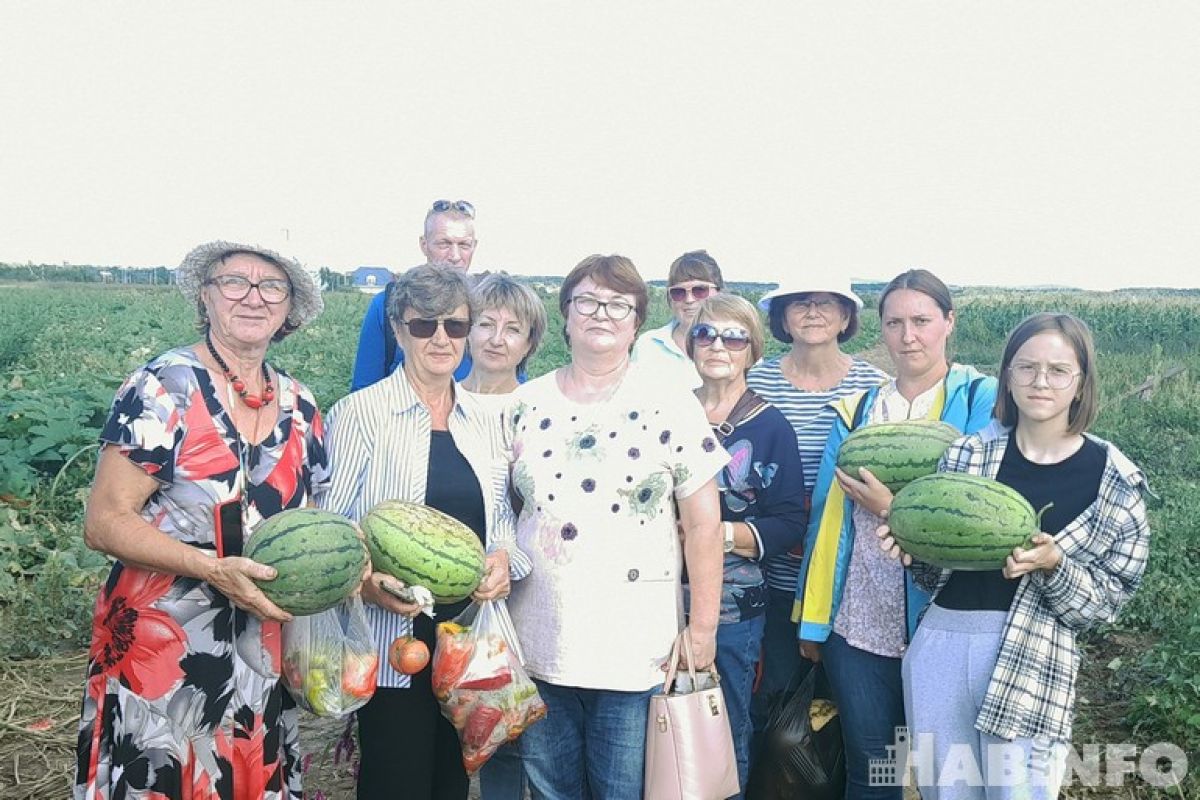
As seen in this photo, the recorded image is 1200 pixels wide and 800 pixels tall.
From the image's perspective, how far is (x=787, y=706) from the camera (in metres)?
3.63

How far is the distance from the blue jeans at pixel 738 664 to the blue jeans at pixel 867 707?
334mm

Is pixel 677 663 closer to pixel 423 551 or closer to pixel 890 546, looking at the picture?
pixel 890 546

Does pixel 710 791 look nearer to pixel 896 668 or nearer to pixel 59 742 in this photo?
pixel 896 668

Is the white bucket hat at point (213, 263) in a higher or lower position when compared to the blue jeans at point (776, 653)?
higher

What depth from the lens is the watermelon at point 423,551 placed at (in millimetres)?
2820

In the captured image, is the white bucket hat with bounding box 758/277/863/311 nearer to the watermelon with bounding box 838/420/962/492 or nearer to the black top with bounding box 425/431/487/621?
the watermelon with bounding box 838/420/962/492

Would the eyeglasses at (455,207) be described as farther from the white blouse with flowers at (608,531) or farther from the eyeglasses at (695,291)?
the white blouse with flowers at (608,531)

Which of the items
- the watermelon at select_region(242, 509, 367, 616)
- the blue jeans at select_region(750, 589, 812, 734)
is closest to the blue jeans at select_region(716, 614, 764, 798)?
the blue jeans at select_region(750, 589, 812, 734)

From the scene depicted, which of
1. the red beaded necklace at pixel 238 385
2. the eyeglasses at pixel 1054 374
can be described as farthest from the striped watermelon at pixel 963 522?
the red beaded necklace at pixel 238 385

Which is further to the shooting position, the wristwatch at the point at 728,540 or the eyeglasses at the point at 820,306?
the eyeglasses at the point at 820,306

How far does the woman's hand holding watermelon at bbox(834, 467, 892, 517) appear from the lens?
3.18m

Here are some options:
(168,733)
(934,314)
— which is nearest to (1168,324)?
(934,314)

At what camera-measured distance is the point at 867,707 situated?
333 centimetres

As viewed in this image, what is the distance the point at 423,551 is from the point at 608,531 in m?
0.60
